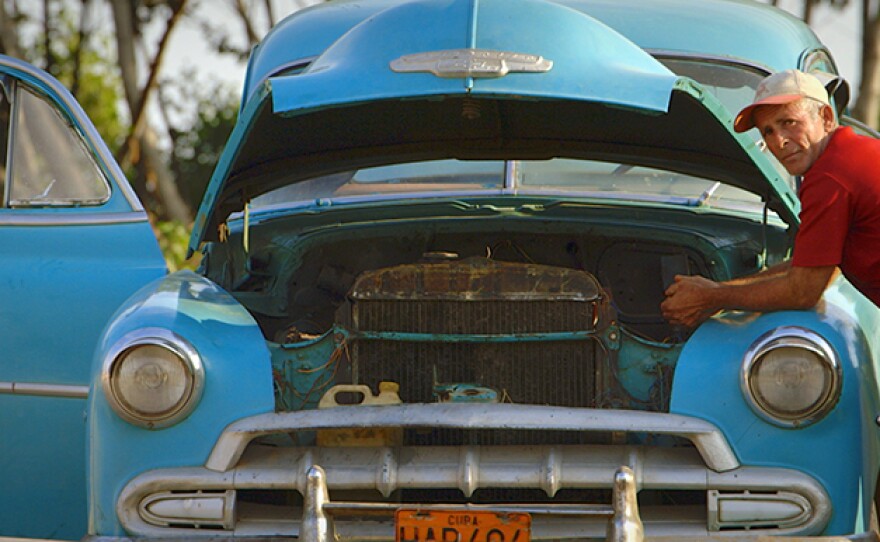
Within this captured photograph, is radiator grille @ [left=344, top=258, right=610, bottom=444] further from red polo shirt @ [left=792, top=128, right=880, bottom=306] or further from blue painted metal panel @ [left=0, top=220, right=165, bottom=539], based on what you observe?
blue painted metal panel @ [left=0, top=220, right=165, bottom=539]

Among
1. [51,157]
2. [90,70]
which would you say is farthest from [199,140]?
[51,157]

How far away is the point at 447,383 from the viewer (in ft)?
12.5

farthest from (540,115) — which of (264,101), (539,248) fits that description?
(264,101)

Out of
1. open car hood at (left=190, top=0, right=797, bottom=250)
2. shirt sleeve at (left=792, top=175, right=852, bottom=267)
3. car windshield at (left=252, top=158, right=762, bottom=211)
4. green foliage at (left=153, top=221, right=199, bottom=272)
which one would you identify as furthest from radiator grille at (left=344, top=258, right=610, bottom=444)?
green foliage at (left=153, top=221, right=199, bottom=272)

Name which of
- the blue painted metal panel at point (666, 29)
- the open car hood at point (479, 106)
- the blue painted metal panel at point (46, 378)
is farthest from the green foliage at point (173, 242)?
the open car hood at point (479, 106)

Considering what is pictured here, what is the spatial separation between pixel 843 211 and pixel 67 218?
264cm

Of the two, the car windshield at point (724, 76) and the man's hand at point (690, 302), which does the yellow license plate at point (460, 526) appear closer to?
the man's hand at point (690, 302)

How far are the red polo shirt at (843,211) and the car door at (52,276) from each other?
7.42ft

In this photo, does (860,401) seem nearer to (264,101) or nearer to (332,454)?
(332,454)

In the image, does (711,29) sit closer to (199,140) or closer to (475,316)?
(475,316)

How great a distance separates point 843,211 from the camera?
3420 millimetres

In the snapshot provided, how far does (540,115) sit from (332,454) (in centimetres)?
133

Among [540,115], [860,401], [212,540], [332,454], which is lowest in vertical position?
[212,540]

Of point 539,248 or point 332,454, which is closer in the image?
point 332,454
